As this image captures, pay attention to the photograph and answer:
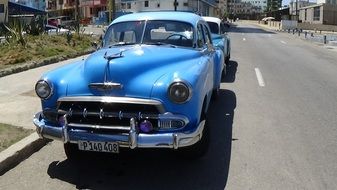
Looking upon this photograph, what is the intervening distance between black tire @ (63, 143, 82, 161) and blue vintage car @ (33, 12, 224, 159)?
1 centimetres

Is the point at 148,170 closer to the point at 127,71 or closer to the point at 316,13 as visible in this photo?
the point at 127,71

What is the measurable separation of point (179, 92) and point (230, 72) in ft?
30.8

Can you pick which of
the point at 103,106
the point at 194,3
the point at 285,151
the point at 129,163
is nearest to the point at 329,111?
the point at 285,151

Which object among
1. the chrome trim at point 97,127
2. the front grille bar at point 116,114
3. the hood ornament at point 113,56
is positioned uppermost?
the hood ornament at point 113,56

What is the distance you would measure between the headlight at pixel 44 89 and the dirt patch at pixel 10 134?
1029 millimetres

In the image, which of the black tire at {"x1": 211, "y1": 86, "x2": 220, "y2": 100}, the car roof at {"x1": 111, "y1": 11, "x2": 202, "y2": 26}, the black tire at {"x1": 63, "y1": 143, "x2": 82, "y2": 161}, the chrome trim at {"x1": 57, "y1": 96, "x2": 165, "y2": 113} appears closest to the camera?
the chrome trim at {"x1": 57, "y1": 96, "x2": 165, "y2": 113}

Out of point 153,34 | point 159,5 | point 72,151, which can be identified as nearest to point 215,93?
point 153,34

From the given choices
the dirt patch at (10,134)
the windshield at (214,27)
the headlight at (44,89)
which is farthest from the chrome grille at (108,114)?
the windshield at (214,27)

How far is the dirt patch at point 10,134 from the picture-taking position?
6254 mm

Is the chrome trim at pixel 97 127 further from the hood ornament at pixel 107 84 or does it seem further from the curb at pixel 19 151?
the curb at pixel 19 151

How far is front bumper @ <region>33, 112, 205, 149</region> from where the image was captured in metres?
4.94

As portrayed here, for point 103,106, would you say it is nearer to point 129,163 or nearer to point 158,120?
point 158,120

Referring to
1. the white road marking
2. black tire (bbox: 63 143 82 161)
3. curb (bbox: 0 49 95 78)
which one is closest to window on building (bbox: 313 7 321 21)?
the white road marking

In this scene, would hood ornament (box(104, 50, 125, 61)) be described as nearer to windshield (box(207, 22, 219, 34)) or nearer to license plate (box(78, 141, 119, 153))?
license plate (box(78, 141, 119, 153))
